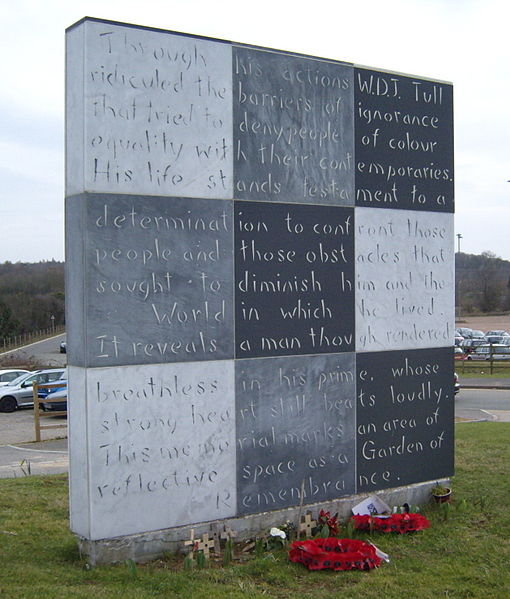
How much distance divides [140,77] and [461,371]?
2760 centimetres

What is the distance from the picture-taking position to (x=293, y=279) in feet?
23.9

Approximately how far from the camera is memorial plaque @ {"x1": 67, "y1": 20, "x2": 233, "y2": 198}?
616 cm

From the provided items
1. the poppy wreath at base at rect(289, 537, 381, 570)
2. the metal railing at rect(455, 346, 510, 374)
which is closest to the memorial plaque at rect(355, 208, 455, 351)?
the poppy wreath at base at rect(289, 537, 381, 570)

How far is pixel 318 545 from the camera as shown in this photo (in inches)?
256

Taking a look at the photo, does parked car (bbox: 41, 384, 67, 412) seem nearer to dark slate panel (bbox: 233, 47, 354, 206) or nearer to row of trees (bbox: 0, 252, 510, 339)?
dark slate panel (bbox: 233, 47, 354, 206)

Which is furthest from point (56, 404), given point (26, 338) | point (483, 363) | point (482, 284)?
point (482, 284)

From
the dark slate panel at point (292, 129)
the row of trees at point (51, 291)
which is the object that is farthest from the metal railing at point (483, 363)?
the row of trees at point (51, 291)

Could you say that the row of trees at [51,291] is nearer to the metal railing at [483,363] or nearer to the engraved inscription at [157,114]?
the metal railing at [483,363]

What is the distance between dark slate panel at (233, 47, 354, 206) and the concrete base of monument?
2.92 metres

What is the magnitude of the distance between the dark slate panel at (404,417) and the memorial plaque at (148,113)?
2554mm

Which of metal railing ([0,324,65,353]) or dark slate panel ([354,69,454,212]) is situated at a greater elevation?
dark slate panel ([354,69,454,212])

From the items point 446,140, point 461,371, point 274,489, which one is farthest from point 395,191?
point 461,371

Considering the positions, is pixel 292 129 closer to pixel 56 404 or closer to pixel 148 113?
pixel 148 113

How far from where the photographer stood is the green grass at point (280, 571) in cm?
570
